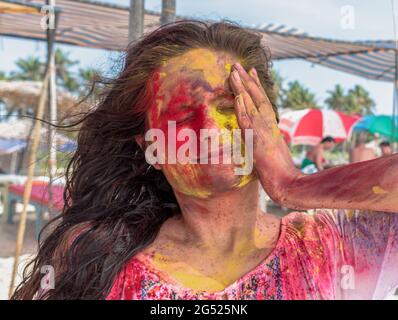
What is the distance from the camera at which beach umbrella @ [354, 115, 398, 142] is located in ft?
33.6

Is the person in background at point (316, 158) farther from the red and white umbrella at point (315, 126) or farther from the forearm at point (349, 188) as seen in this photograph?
the forearm at point (349, 188)

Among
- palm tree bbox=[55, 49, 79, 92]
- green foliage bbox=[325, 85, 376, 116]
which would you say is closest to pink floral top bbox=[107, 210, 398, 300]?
palm tree bbox=[55, 49, 79, 92]

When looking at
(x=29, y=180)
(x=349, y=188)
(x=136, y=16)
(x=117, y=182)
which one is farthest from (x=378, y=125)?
(x=349, y=188)

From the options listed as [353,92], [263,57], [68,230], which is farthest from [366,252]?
[353,92]

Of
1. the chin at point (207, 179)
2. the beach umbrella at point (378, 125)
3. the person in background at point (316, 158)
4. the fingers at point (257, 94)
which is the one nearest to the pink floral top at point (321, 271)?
the chin at point (207, 179)

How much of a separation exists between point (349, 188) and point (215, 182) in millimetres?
305

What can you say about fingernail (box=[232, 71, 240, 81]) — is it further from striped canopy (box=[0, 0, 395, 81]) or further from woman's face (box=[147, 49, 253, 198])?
striped canopy (box=[0, 0, 395, 81])

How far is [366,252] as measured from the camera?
3.27 feet

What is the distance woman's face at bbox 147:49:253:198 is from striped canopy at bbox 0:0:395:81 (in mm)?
3091

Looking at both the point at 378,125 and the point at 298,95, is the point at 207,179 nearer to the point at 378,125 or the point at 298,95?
the point at 378,125

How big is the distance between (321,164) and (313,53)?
160 centimetres

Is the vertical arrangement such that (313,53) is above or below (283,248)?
above

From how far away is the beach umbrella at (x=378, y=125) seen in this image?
10242 millimetres
